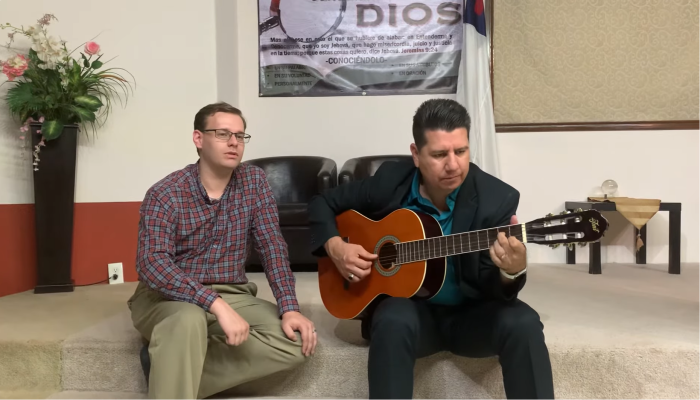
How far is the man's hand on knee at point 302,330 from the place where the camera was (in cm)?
182

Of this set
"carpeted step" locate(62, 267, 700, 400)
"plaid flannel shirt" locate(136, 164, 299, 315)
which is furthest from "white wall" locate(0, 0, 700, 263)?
"plaid flannel shirt" locate(136, 164, 299, 315)

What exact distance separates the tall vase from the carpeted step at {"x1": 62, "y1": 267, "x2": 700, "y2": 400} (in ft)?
3.11

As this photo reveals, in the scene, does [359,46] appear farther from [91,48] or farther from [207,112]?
[207,112]

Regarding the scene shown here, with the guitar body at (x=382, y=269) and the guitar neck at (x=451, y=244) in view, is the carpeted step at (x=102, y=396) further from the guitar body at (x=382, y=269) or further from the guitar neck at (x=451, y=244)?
the guitar neck at (x=451, y=244)

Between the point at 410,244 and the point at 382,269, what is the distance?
0.17 metres

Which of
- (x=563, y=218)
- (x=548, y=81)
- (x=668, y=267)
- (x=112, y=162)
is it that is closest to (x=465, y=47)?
(x=548, y=81)

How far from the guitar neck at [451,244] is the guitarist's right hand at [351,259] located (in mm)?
138

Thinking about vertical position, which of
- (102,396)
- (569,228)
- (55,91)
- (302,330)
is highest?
(55,91)

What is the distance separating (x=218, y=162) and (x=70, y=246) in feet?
6.02

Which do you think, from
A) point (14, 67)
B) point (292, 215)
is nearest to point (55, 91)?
point (14, 67)

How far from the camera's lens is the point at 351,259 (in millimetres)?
1872

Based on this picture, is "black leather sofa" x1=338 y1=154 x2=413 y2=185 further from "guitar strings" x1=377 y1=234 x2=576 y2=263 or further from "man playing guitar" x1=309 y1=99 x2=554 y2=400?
"guitar strings" x1=377 y1=234 x2=576 y2=263

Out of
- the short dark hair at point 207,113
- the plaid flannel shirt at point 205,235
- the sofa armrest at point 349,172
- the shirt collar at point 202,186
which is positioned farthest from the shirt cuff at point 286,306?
the sofa armrest at point 349,172

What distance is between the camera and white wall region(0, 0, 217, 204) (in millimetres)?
3443
